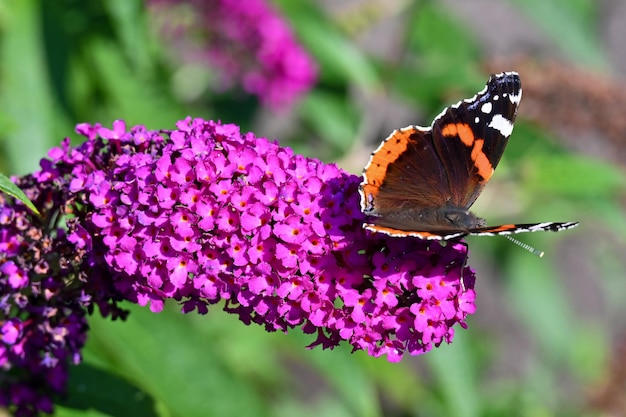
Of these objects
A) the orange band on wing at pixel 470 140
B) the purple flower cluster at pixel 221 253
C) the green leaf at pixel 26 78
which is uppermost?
the green leaf at pixel 26 78

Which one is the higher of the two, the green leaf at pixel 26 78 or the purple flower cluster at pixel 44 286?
the green leaf at pixel 26 78

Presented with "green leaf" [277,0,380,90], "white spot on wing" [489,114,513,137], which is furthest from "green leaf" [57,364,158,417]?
"green leaf" [277,0,380,90]

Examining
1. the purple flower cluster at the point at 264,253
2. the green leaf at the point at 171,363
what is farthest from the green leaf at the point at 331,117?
the purple flower cluster at the point at 264,253

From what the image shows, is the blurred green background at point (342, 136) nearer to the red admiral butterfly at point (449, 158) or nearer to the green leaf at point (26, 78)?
the green leaf at point (26, 78)

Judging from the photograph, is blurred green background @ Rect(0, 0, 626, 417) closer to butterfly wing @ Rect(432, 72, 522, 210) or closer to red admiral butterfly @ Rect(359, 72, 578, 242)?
red admiral butterfly @ Rect(359, 72, 578, 242)

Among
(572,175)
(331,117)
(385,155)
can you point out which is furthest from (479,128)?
(331,117)
